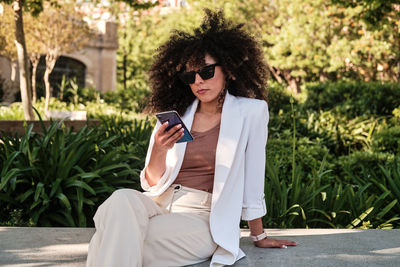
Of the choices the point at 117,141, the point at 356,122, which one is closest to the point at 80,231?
the point at 117,141

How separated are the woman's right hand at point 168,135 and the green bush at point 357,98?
838 cm

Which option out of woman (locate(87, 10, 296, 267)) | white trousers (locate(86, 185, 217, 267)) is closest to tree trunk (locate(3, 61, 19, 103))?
woman (locate(87, 10, 296, 267))

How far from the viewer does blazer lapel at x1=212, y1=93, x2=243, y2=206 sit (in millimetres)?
2791

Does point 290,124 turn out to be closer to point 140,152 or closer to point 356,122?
point 356,122

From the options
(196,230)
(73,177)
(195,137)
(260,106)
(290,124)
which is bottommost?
(290,124)

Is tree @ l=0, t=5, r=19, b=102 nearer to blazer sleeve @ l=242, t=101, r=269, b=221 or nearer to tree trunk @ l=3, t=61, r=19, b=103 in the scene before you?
tree trunk @ l=3, t=61, r=19, b=103

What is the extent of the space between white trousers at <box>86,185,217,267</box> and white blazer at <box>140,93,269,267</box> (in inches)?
3.2

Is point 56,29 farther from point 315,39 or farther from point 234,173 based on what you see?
point 234,173

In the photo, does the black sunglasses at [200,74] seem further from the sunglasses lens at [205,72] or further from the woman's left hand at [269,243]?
the woman's left hand at [269,243]

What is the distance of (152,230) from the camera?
8.72ft

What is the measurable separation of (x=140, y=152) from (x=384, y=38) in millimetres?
14320

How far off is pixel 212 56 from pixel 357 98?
9.55 meters

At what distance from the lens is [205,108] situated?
3.09 m

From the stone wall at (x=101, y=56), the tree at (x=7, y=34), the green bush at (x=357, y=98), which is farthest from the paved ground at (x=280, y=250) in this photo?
the stone wall at (x=101, y=56)
